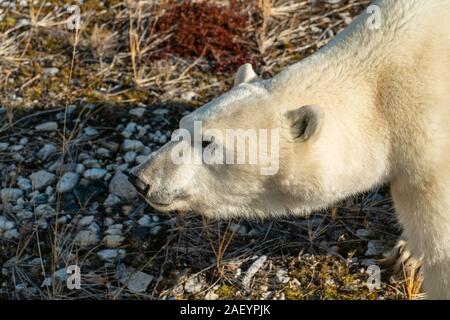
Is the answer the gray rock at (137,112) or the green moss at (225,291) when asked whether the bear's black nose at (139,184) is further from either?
the gray rock at (137,112)

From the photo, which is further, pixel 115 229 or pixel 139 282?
pixel 115 229

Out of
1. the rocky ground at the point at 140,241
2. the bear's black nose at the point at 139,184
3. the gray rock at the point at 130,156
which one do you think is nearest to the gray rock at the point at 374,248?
the rocky ground at the point at 140,241

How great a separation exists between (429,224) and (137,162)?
7.97 feet

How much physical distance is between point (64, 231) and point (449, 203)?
8.46ft

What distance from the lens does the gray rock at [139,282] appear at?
4.44m

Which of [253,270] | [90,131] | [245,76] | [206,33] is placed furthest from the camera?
[206,33]

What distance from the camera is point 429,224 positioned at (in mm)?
3639

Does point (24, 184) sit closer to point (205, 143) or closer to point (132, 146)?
point (132, 146)

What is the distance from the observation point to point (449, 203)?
3561 mm

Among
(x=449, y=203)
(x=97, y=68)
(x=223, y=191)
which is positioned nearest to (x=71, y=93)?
(x=97, y=68)

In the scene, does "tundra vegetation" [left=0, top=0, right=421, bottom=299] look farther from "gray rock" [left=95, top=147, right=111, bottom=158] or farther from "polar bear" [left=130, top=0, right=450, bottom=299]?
"polar bear" [left=130, top=0, right=450, bottom=299]

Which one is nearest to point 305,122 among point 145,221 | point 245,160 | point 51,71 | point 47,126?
point 245,160

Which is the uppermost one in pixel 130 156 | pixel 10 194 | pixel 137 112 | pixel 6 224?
pixel 137 112
